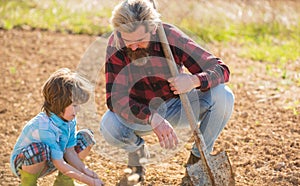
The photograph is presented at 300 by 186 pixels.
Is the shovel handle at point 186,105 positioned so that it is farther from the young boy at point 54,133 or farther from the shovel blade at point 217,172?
the young boy at point 54,133

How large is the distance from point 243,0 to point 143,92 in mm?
Answer: 4172

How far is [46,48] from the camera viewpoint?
6465 mm

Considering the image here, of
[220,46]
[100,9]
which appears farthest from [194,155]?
[100,9]

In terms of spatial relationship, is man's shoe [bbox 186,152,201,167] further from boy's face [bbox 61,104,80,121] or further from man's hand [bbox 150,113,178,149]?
boy's face [bbox 61,104,80,121]

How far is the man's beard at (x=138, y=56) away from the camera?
341 centimetres

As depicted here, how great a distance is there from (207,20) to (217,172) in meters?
3.95

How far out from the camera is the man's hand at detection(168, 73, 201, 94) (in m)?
3.28

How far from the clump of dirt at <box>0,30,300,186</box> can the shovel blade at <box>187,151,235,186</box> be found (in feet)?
0.80

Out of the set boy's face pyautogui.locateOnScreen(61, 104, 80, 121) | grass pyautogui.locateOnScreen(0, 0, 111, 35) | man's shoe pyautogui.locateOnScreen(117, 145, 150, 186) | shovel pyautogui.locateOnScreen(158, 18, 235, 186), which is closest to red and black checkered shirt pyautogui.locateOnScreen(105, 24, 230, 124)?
shovel pyautogui.locateOnScreen(158, 18, 235, 186)

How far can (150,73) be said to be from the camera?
3.57 metres

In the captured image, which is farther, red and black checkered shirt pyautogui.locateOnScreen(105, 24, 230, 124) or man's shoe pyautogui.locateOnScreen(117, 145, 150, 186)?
man's shoe pyautogui.locateOnScreen(117, 145, 150, 186)

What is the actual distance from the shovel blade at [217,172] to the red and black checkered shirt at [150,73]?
1.36 feet

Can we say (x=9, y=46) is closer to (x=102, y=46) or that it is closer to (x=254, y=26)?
(x=102, y=46)

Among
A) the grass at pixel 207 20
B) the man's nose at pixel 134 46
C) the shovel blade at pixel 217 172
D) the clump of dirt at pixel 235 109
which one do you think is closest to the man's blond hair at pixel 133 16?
the man's nose at pixel 134 46
